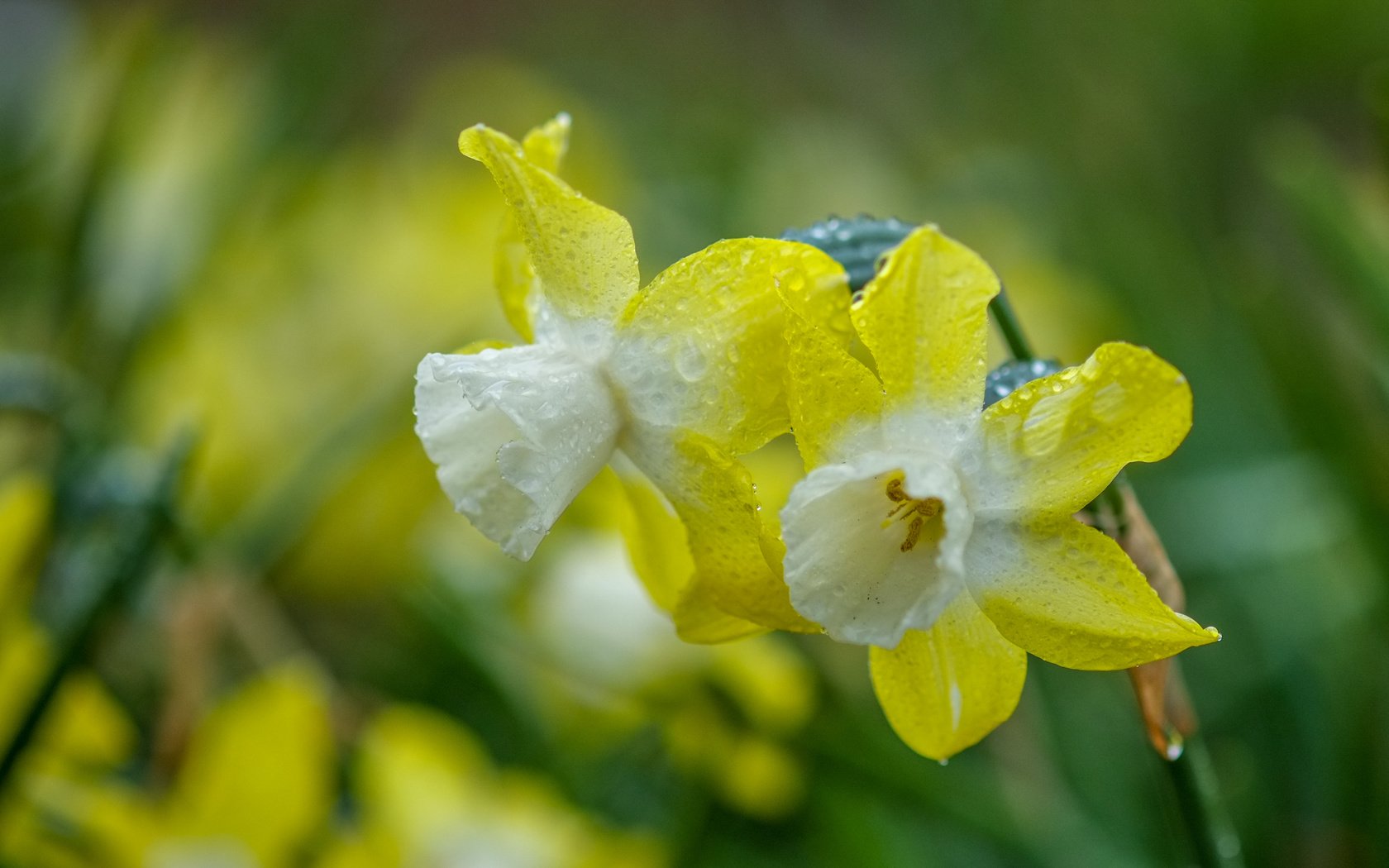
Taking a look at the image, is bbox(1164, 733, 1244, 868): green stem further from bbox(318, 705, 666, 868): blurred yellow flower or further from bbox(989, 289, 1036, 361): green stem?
bbox(318, 705, 666, 868): blurred yellow flower

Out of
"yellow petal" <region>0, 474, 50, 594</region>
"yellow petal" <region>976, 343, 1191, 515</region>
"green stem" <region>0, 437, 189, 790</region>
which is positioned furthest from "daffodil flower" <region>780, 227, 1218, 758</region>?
"yellow petal" <region>0, 474, 50, 594</region>

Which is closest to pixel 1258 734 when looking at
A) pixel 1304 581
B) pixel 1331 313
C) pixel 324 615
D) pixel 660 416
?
pixel 1304 581

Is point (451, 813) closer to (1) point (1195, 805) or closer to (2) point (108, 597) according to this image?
(2) point (108, 597)

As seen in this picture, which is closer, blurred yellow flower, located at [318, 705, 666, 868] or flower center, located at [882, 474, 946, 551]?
flower center, located at [882, 474, 946, 551]

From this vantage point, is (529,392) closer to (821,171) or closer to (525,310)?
(525,310)

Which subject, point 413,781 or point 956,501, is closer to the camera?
point 956,501

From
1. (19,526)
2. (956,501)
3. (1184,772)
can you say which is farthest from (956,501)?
(19,526)
